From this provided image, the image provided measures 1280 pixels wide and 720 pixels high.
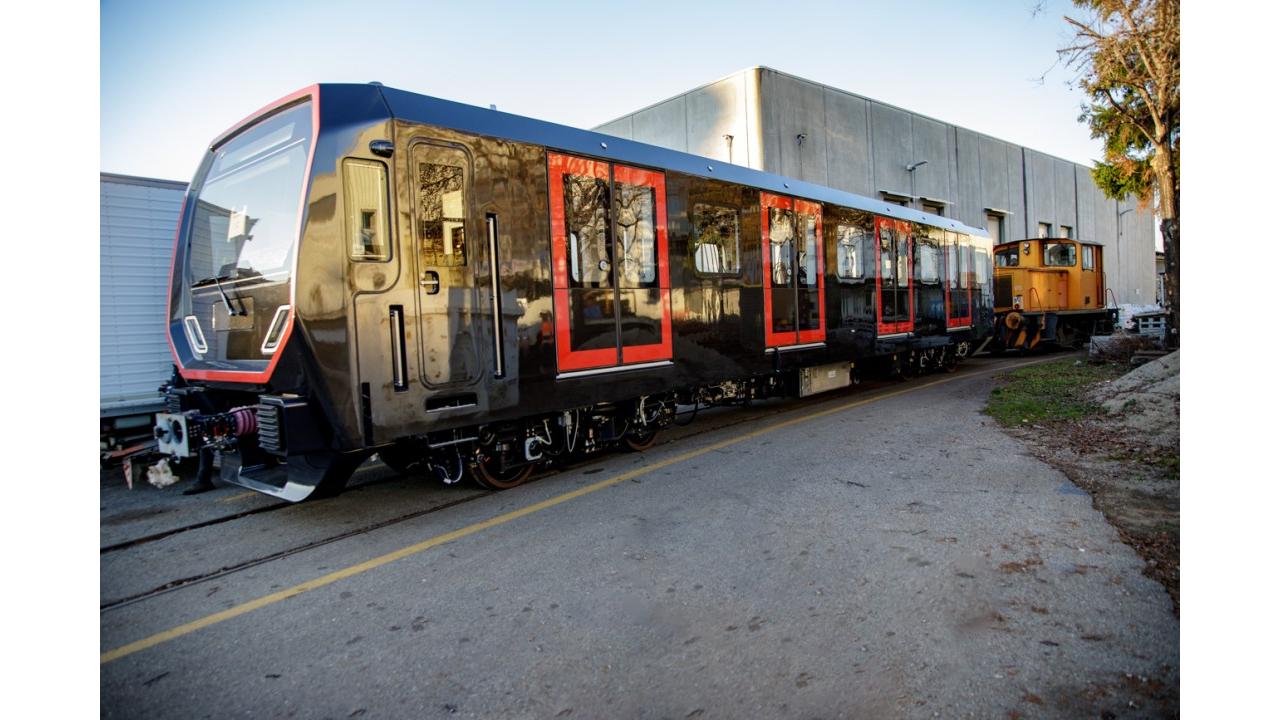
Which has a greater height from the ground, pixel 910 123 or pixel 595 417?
pixel 910 123

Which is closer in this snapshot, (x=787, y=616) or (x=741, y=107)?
(x=787, y=616)

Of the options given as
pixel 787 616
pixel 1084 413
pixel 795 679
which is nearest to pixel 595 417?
pixel 787 616

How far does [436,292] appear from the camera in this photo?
196 inches

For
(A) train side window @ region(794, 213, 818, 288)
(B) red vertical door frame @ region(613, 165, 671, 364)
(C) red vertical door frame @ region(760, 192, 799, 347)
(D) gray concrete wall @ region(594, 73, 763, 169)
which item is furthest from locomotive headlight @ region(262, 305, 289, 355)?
(D) gray concrete wall @ region(594, 73, 763, 169)

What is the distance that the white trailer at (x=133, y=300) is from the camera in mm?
7184

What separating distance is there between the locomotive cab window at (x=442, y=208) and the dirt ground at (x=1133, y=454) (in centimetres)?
471

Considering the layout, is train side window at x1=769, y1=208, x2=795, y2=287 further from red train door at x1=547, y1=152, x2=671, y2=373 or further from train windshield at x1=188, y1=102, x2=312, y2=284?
train windshield at x1=188, y1=102, x2=312, y2=284

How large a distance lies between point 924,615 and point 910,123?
83.5ft

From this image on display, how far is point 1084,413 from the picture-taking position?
326 inches

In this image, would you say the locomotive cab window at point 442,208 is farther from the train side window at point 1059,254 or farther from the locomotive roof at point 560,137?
the train side window at point 1059,254

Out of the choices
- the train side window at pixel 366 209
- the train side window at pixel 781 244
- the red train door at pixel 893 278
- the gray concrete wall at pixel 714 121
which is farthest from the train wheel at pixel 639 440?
the gray concrete wall at pixel 714 121

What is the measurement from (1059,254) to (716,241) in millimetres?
16961

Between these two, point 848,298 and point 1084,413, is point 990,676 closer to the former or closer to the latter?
point 1084,413

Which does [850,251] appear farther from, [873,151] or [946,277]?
[873,151]
